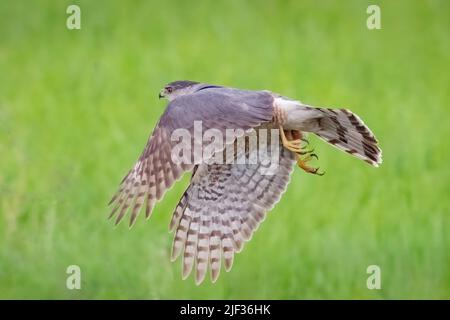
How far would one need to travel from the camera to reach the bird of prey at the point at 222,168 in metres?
10.1

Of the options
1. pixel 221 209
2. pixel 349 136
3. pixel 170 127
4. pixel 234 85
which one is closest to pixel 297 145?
pixel 349 136

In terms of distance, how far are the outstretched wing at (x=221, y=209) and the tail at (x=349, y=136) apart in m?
0.54

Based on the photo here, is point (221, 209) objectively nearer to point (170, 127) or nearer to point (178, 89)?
point (178, 89)

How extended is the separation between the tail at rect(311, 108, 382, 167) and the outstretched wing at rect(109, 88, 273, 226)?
45 centimetres

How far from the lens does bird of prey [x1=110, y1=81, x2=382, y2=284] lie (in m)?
10.1

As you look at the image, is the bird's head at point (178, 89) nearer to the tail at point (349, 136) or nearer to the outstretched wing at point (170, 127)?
the outstretched wing at point (170, 127)

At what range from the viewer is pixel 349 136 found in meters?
10.6

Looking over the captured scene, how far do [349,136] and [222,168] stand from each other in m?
0.96

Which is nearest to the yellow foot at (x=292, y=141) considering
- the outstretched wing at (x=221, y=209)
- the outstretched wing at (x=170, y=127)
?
the outstretched wing at (x=221, y=209)

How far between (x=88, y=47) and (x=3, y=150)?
3195mm

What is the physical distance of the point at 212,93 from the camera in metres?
10.3

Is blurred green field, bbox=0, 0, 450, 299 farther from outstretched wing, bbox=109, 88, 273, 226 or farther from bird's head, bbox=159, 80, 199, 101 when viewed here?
outstretched wing, bbox=109, 88, 273, 226

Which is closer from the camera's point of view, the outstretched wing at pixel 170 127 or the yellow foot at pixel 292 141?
the outstretched wing at pixel 170 127
